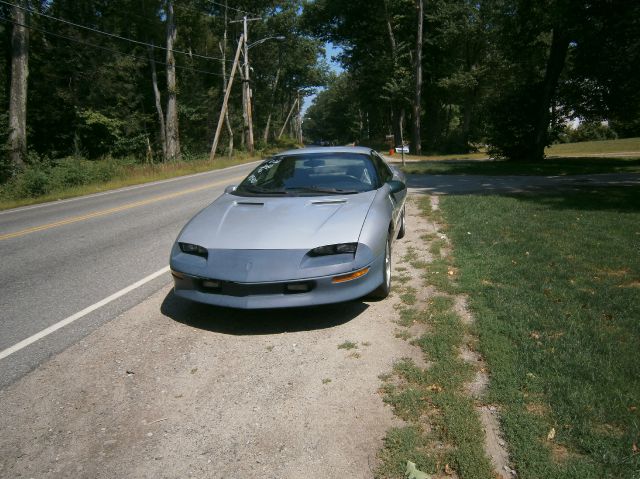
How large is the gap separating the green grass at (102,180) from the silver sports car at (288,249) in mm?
12581

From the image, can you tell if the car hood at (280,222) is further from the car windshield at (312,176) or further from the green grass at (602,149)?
the green grass at (602,149)

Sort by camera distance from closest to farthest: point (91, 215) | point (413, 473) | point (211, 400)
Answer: point (413, 473), point (211, 400), point (91, 215)

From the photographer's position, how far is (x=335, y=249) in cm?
360

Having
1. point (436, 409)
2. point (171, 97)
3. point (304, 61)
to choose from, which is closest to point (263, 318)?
point (436, 409)

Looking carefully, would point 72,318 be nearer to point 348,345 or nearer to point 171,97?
point 348,345

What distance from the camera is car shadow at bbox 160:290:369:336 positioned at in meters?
3.76

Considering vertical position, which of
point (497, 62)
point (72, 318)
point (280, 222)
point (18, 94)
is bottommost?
point (72, 318)

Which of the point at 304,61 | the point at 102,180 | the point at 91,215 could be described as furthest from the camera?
the point at 304,61

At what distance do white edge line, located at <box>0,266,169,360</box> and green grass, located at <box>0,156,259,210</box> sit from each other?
11.1 meters

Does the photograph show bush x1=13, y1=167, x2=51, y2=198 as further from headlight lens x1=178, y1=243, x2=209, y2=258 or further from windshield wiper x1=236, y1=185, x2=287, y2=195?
headlight lens x1=178, y1=243, x2=209, y2=258

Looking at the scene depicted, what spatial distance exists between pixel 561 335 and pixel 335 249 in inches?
73.0

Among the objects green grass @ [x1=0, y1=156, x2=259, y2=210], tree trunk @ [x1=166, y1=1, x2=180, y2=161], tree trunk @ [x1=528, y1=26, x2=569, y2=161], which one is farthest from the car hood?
tree trunk @ [x1=166, y1=1, x2=180, y2=161]

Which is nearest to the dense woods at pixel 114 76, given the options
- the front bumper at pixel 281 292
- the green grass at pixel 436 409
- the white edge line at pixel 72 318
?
the white edge line at pixel 72 318

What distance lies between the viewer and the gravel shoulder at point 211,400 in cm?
231
